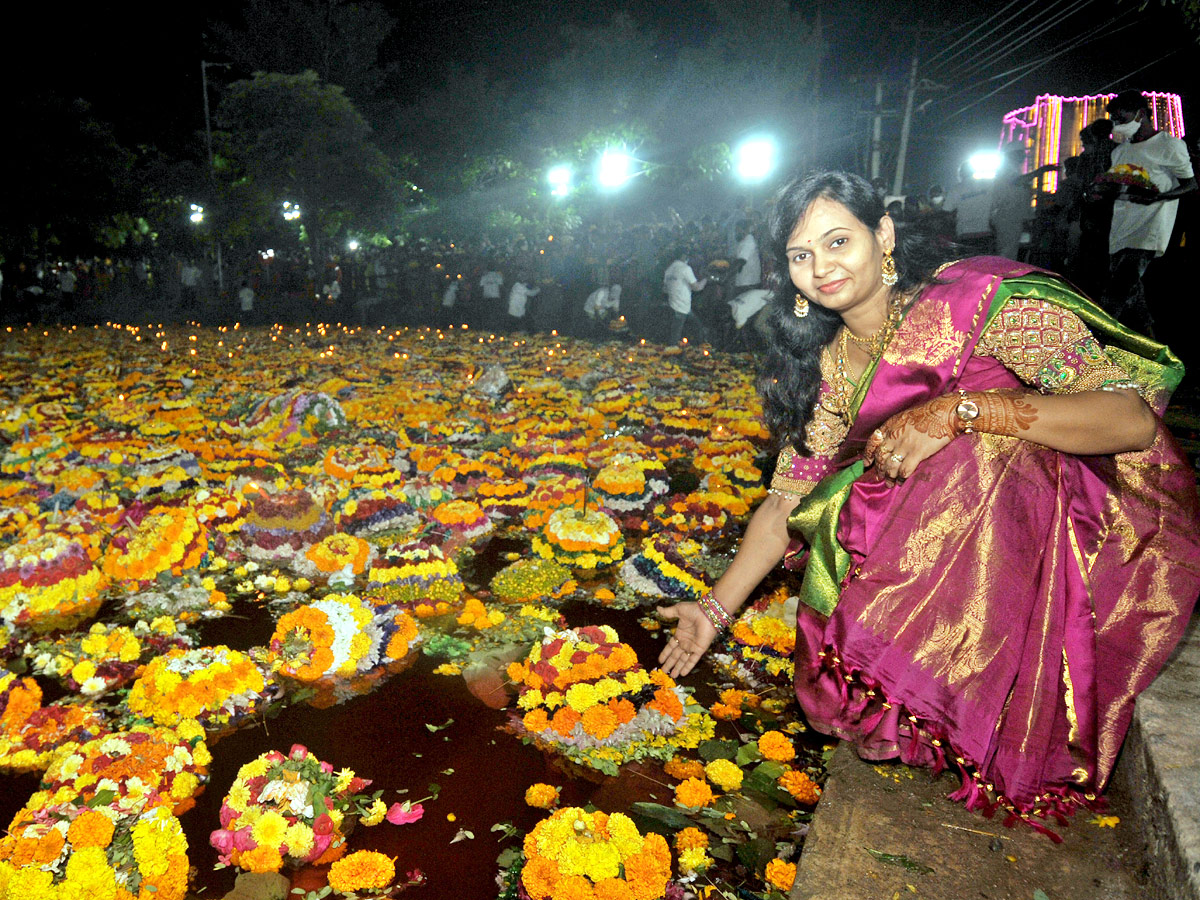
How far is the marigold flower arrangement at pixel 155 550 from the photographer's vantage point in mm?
3479

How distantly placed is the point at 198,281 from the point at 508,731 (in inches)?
1064

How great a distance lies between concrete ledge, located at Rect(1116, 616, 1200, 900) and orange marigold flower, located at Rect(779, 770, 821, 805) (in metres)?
0.82

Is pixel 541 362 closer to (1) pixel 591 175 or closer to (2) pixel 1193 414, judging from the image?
(2) pixel 1193 414

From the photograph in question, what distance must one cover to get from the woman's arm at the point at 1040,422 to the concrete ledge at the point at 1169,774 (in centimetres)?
69

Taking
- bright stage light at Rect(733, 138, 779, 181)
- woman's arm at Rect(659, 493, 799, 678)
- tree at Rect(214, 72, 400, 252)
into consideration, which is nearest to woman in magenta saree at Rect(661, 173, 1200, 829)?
woman's arm at Rect(659, 493, 799, 678)

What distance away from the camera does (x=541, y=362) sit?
37.5ft

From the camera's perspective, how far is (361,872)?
1.87 m

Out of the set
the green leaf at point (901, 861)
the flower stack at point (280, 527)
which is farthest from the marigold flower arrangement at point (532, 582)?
the green leaf at point (901, 861)

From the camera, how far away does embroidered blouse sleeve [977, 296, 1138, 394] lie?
6.52 feet

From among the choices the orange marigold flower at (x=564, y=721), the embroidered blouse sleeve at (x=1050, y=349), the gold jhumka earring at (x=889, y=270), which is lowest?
the orange marigold flower at (x=564, y=721)

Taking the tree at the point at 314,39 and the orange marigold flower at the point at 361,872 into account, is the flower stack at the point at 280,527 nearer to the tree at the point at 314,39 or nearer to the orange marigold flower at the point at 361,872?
the orange marigold flower at the point at 361,872

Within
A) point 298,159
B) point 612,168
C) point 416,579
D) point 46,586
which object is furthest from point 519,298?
point 46,586

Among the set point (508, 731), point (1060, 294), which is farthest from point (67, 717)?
point (1060, 294)

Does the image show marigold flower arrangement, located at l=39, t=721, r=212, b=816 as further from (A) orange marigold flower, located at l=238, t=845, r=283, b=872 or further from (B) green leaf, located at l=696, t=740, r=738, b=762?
(B) green leaf, located at l=696, t=740, r=738, b=762
